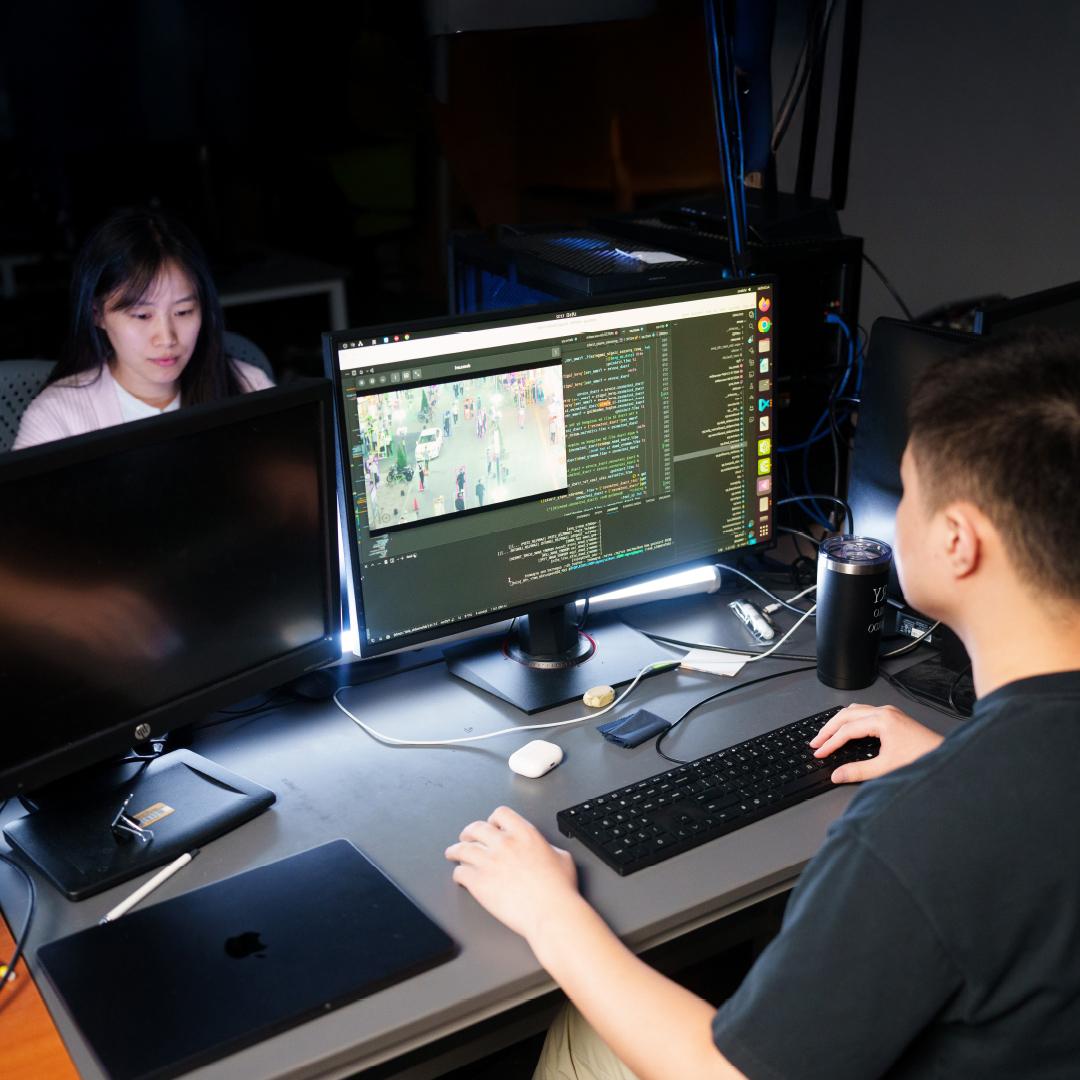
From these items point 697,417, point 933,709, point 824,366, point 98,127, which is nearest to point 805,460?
point 824,366

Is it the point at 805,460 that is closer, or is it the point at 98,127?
the point at 805,460

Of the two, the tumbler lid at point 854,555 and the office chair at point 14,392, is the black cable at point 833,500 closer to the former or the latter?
the tumbler lid at point 854,555

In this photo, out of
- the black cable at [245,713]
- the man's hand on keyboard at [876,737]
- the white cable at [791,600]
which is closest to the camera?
the man's hand on keyboard at [876,737]

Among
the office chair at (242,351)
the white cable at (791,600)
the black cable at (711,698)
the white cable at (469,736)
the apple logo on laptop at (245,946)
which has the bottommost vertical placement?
the black cable at (711,698)

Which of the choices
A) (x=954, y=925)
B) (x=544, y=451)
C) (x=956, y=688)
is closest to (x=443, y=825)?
(x=544, y=451)

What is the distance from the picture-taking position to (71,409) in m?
2.14

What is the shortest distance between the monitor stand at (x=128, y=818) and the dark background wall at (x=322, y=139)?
2170 millimetres

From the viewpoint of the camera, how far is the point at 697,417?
157 cm

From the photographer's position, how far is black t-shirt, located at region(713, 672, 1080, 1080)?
821 mm

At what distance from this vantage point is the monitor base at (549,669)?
149cm

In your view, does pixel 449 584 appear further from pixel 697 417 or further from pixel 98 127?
pixel 98 127

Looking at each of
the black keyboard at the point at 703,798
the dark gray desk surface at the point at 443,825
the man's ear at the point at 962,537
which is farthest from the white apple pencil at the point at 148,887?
the man's ear at the point at 962,537

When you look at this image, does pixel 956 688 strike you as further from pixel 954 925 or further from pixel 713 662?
pixel 954 925

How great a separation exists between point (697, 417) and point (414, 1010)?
0.85 m
